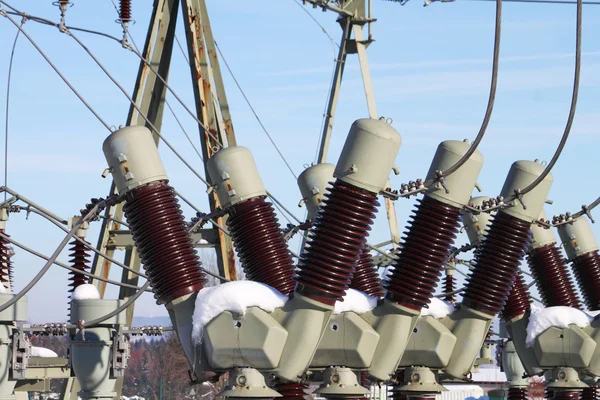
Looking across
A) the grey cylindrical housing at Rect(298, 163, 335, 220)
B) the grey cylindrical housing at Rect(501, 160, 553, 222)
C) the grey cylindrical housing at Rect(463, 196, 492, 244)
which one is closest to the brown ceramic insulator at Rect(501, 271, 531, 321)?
the grey cylindrical housing at Rect(463, 196, 492, 244)

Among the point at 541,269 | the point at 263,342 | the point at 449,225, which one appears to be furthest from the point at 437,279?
the point at 541,269

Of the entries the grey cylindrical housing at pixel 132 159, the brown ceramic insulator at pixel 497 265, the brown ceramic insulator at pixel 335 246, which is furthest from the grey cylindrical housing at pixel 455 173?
the grey cylindrical housing at pixel 132 159

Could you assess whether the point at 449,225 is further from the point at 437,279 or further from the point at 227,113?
the point at 227,113

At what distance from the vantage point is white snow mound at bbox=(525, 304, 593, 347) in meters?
12.4

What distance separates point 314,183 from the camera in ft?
39.6

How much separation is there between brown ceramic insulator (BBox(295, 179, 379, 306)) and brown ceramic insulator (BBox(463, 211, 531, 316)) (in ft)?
8.20

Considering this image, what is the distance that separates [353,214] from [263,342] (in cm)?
117

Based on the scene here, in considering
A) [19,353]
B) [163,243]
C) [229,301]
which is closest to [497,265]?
[229,301]

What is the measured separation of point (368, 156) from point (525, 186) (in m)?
3.22

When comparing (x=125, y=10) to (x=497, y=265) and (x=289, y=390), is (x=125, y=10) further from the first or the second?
(x=289, y=390)

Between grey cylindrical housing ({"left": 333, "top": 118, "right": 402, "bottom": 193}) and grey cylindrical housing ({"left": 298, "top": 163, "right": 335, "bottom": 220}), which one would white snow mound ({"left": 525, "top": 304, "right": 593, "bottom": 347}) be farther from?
grey cylindrical housing ({"left": 333, "top": 118, "right": 402, "bottom": 193})

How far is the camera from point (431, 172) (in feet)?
34.1

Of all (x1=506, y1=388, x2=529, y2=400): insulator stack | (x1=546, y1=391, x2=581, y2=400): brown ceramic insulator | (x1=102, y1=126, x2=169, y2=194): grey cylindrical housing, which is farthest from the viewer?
(x1=506, y1=388, x2=529, y2=400): insulator stack

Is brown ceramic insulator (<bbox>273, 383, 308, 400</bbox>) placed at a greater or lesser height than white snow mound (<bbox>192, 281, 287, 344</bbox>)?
lesser
